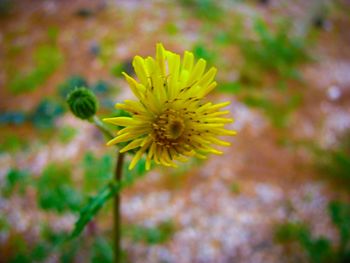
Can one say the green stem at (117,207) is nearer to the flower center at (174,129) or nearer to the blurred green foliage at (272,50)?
the flower center at (174,129)

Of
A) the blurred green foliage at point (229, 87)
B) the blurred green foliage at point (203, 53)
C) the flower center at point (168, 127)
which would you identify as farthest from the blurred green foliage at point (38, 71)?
the flower center at point (168, 127)

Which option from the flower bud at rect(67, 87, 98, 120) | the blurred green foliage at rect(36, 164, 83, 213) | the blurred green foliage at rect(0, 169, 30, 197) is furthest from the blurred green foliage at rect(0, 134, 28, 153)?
the flower bud at rect(67, 87, 98, 120)

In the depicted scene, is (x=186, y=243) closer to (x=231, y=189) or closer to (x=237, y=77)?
(x=231, y=189)

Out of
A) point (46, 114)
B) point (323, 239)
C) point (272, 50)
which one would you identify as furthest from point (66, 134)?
point (272, 50)

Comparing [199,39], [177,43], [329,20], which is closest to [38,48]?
[177,43]

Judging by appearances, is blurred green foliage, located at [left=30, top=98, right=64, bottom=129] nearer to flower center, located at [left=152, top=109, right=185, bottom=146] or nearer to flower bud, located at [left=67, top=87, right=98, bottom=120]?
flower bud, located at [left=67, top=87, right=98, bottom=120]

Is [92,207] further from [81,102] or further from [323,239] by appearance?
[323,239]
